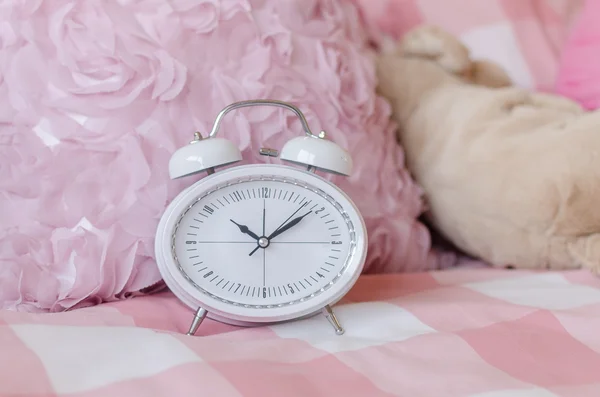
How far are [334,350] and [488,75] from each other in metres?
0.80

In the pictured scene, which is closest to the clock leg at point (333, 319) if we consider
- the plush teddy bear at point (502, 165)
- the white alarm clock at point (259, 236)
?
the white alarm clock at point (259, 236)

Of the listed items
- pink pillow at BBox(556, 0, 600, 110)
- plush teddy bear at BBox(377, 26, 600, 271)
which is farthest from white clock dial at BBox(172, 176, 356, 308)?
pink pillow at BBox(556, 0, 600, 110)

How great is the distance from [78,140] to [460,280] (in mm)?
555

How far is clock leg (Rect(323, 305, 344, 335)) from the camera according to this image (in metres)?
0.70

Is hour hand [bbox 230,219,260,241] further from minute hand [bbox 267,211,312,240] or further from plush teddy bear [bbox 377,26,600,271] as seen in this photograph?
plush teddy bear [bbox 377,26,600,271]

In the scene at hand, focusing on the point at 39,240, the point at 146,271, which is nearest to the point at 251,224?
the point at 146,271

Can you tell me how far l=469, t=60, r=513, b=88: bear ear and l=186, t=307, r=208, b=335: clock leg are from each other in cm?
79

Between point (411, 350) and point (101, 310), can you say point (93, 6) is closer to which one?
point (101, 310)

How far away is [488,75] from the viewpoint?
1.25 m

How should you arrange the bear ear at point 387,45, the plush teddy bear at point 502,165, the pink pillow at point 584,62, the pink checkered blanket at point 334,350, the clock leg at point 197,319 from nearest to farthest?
the pink checkered blanket at point 334,350, the clock leg at point 197,319, the plush teddy bear at point 502,165, the pink pillow at point 584,62, the bear ear at point 387,45

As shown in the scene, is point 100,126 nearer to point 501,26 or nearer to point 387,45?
point 387,45

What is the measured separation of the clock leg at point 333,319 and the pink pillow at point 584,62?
678 mm

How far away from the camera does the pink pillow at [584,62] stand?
3.68 ft

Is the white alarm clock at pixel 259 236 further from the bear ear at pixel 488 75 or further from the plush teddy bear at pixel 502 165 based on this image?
the bear ear at pixel 488 75
